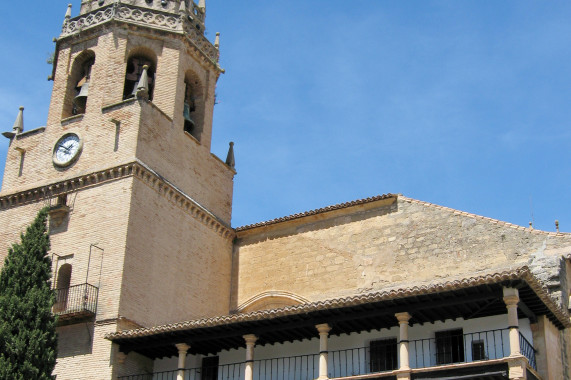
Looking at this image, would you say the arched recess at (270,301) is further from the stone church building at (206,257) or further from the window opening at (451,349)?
the window opening at (451,349)

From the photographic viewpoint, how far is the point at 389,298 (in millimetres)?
15617

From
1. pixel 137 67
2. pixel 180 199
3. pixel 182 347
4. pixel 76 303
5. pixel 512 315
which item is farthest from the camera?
pixel 137 67

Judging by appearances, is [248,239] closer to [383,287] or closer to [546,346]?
[383,287]

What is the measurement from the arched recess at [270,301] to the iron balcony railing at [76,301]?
448 cm

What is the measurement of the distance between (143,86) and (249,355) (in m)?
7.68

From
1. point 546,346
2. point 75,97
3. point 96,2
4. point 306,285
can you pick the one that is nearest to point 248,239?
point 306,285

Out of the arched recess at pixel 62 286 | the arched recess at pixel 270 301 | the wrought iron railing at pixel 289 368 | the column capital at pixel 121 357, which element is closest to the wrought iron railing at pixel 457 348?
the wrought iron railing at pixel 289 368

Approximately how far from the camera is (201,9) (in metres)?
24.9

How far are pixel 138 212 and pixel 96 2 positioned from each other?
6.72 meters

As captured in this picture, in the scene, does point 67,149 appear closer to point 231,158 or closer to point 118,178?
point 118,178

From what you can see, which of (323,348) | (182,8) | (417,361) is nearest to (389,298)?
(417,361)

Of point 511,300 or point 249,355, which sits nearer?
point 511,300

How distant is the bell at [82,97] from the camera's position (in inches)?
891

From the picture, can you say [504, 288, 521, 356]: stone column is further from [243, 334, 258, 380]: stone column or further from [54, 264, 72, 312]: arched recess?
[54, 264, 72, 312]: arched recess
